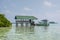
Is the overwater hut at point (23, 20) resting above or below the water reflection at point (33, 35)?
above

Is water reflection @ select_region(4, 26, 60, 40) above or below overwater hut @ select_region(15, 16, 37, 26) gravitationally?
below

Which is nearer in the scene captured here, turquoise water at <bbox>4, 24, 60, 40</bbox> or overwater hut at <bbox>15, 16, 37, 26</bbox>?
turquoise water at <bbox>4, 24, 60, 40</bbox>

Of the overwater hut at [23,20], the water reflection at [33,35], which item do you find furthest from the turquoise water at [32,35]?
the overwater hut at [23,20]

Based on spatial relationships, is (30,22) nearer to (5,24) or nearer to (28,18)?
(28,18)

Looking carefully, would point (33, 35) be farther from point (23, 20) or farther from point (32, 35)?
point (23, 20)

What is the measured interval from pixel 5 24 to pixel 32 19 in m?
14.3

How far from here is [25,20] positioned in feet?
189

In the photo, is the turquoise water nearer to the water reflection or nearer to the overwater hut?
the water reflection

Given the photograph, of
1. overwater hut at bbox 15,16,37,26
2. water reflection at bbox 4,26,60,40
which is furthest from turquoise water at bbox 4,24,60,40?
overwater hut at bbox 15,16,37,26

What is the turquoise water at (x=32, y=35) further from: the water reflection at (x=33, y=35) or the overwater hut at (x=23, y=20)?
the overwater hut at (x=23, y=20)

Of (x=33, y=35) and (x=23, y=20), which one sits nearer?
(x=33, y=35)

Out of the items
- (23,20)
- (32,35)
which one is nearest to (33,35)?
(32,35)

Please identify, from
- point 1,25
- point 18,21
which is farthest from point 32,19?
point 1,25

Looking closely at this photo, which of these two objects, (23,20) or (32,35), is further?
(23,20)
